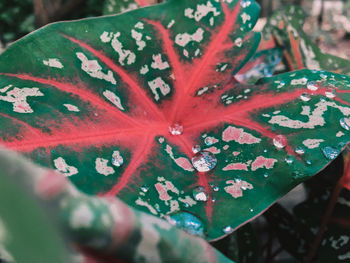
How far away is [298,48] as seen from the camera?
88cm

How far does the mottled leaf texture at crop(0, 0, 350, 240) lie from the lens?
0.49 m

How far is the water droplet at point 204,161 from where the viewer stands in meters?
0.53

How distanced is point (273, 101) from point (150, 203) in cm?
28

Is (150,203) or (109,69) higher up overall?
(109,69)

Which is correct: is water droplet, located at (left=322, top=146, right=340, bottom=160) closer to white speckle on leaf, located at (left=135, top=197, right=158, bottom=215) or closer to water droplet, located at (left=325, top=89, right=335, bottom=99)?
water droplet, located at (left=325, top=89, right=335, bottom=99)

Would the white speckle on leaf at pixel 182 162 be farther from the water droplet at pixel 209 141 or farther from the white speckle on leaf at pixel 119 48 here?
the white speckle on leaf at pixel 119 48

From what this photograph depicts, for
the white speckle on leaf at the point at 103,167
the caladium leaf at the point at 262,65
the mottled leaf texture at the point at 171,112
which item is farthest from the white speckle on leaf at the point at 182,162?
the caladium leaf at the point at 262,65

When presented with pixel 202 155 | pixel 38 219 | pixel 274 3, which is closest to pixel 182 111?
pixel 202 155

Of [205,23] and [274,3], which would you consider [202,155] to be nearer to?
[205,23]

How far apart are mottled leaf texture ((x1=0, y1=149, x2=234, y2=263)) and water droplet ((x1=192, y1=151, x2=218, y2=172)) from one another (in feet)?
0.80

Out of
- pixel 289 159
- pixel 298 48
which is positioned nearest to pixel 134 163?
pixel 289 159

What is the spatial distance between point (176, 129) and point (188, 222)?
19cm

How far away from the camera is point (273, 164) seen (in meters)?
0.52

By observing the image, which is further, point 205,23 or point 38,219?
point 205,23
